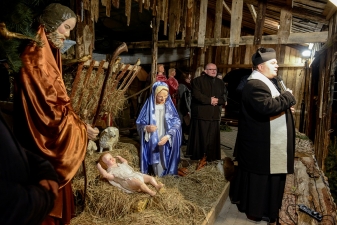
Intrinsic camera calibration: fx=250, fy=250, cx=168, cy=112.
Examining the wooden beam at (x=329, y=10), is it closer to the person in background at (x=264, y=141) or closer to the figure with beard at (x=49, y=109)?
the person in background at (x=264, y=141)

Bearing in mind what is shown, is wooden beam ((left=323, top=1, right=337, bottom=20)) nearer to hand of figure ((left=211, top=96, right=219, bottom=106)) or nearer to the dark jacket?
the dark jacket

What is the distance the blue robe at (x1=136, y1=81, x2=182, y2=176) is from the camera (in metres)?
3.90

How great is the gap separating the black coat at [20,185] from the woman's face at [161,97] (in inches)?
108

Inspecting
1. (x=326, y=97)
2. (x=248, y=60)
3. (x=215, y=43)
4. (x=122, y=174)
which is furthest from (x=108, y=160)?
(x=248, y=60)

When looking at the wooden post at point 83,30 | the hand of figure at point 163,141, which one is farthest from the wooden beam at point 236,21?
the wooden post at point 83,30

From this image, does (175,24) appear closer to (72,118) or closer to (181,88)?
(181,88)

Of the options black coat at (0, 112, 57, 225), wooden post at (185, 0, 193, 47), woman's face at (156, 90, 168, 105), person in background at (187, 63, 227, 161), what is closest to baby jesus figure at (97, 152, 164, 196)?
woman's face at (156, 90, 168, 105)

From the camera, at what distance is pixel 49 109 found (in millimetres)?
1918

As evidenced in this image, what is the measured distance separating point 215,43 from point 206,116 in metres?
2.59

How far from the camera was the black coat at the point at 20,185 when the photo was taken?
922mm

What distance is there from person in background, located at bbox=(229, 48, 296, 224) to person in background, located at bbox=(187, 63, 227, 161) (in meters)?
1.95

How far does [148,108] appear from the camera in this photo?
3.92 meters

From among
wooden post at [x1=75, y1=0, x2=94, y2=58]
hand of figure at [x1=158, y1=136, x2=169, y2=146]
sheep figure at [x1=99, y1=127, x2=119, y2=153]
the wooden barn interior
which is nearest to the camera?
wooden post at [x1=75, y1=0, x2=94, y2=58]

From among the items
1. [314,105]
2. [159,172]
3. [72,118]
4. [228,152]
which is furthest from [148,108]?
[314,105]
